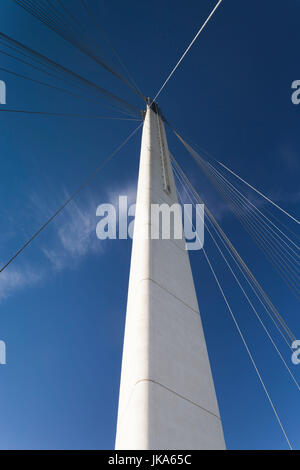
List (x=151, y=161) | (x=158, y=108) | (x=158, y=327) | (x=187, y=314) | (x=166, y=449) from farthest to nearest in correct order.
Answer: (x=158, y=108)
(x=151, y=161)
(x=187, y=314)
(x=158, y=327)
(x=166, y=449)

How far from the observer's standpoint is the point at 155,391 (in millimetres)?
2006

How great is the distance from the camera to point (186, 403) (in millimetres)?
2168

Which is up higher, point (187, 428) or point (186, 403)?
point (186, 403)

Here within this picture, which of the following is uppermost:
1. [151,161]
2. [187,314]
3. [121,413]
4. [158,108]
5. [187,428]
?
[158,108]

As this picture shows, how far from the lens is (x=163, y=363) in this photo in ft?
7.40

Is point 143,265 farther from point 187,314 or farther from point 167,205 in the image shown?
point 167,205

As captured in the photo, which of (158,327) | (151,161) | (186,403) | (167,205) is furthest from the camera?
(151,161)

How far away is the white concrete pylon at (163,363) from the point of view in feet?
6.13

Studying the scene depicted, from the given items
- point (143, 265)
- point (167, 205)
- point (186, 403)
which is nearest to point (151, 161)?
point (167, 205)

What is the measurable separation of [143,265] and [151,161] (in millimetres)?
2960

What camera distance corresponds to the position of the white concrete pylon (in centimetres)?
187
